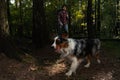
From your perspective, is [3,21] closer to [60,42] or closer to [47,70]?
[47,70]

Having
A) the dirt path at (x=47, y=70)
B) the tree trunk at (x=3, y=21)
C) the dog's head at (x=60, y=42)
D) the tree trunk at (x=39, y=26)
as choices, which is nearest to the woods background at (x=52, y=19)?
the tree trunk at (x=39, y=26)

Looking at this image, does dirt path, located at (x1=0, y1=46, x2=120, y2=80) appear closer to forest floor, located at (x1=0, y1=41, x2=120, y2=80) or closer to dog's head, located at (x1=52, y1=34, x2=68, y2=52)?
forest floor, located at (x1=0, y1=41, x2=120, y2=80)

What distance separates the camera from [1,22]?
11086 millimetres

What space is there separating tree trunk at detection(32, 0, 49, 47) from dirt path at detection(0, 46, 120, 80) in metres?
4.06

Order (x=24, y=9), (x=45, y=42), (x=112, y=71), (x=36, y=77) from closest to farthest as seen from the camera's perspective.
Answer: (x=36, y=77)
(x=112, y=71)
(x=45, y=42)
(x=24, y=9)

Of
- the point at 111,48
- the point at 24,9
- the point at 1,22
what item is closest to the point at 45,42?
the point at 111,48

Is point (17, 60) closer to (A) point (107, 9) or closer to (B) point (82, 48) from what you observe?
(B) point (82, 48)

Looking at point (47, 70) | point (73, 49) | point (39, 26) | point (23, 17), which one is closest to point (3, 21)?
point (47, 70)

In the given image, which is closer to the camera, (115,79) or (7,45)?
(115,79)

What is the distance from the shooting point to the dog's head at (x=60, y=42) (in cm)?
946

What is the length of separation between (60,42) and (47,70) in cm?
159

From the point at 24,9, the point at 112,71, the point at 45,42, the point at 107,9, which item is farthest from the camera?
the point at 107,9

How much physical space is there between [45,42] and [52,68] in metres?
5.03

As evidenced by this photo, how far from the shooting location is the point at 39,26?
15.8 metres
